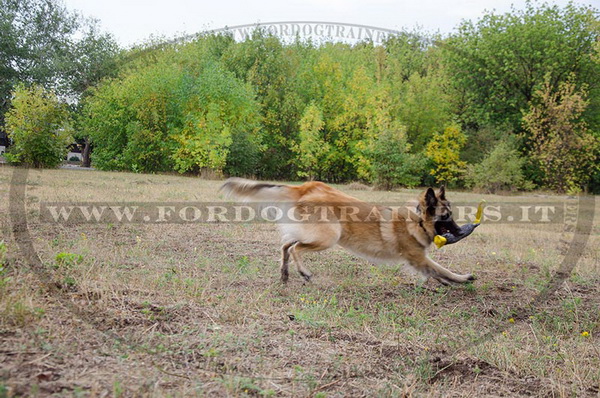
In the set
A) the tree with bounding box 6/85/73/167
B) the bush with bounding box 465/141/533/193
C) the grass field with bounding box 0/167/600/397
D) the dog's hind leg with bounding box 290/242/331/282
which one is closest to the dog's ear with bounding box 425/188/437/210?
the grass field with bounding box 0/167/600/397

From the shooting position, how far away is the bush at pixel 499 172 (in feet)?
90.6

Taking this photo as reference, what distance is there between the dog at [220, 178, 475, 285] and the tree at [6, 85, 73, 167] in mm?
20451

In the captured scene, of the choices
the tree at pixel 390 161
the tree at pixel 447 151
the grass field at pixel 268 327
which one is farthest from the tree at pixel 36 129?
the tree at pixel 447 151

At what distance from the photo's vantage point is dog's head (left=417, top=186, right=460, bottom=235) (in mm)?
5715

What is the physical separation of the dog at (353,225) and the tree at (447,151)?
91.4 feet

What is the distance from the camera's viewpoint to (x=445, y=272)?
18.2 ft

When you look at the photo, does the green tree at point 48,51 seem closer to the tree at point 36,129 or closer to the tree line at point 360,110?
Result: the tree line at point 360,110

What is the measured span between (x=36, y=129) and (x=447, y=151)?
25.9 metres

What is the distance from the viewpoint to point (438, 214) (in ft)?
18.7

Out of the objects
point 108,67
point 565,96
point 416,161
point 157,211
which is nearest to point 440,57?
point 565,96

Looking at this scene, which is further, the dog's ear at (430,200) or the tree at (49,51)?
the tree at (49,51)

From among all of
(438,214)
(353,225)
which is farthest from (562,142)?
(353,225)

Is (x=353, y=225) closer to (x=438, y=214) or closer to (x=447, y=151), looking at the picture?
(x=438, y=214)

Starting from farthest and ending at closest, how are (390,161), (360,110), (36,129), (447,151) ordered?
(447,151) < (360,110) < (390,161) < (36,129)
